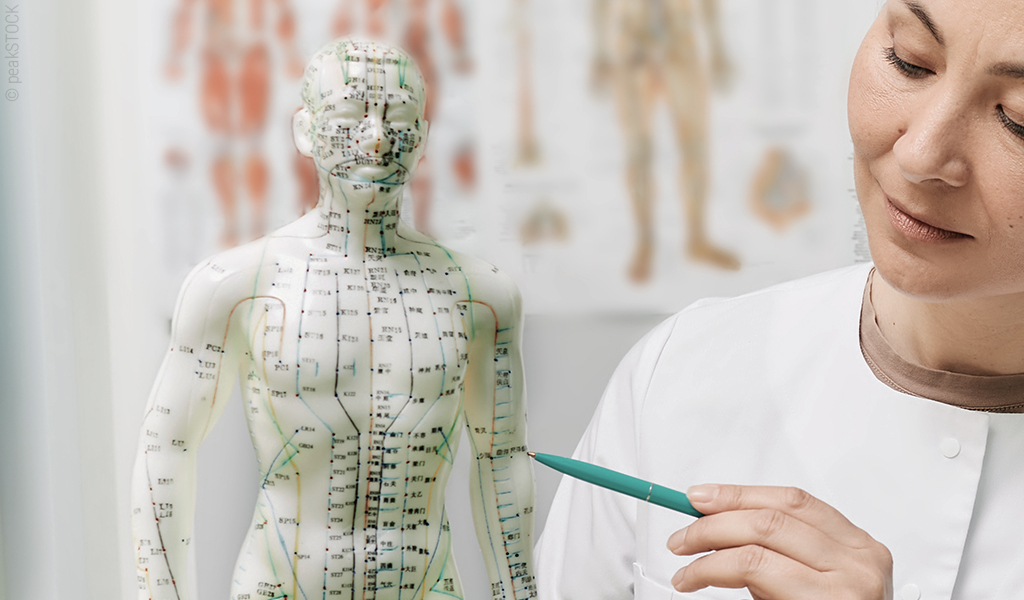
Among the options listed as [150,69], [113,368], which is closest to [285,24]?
[150,69]

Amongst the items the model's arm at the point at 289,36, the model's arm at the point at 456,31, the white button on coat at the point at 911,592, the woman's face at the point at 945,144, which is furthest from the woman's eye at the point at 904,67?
the model's arm at the point at 289,36

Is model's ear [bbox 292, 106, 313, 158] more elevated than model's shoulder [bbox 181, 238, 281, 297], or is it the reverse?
model's ear [bbox 292, 106, 313, 158]

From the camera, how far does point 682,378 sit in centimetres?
93

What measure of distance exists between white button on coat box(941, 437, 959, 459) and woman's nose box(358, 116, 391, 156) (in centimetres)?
55

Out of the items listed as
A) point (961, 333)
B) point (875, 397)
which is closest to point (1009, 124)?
point (961, 333)

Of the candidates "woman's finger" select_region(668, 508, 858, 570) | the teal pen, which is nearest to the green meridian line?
the teal pen

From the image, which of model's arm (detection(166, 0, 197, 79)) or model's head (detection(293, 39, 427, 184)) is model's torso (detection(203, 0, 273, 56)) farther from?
model's head (detection(293, 39, 427, 184))

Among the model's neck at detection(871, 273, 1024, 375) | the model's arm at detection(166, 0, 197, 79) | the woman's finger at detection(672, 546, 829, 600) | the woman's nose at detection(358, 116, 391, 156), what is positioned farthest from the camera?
the model's arm at detection(166, 0, 197, 79)

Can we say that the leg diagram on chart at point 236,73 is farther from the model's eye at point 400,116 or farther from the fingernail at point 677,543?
the fingernail at point 677,543

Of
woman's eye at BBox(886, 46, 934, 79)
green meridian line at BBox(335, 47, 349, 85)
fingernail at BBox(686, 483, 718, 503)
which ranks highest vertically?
→ woman's eye at BBox(886, 46, 934, 79)

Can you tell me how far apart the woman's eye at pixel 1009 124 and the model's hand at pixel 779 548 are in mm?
274

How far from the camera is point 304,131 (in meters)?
0.88

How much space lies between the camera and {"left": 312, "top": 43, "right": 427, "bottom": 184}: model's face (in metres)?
0.84

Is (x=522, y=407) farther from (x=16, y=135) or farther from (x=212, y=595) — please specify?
(x=16, y=135)
